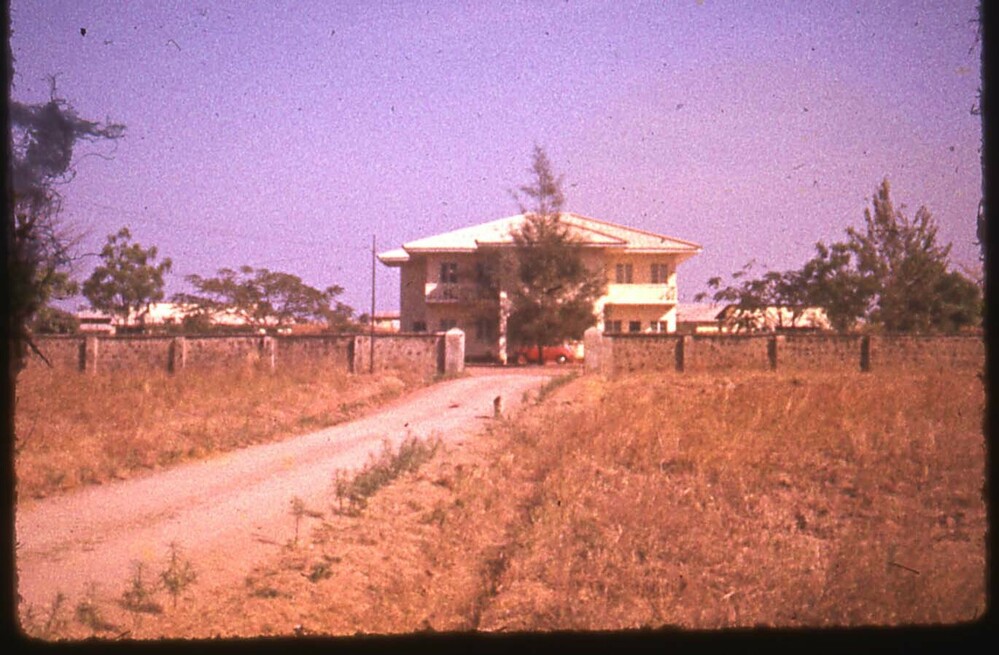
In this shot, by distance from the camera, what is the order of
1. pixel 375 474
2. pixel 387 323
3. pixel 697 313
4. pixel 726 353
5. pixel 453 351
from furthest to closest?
1. pixel 387 323
2. pixel 697 313
3. pixel 726 353
4. pixel 453 351
5. pixel 375 474

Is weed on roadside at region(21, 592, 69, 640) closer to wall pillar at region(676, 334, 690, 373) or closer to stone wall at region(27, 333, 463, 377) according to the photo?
stone wall at region(27, 333, 463, 377)

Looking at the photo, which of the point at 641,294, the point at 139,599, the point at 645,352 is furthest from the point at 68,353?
the point at 641,294

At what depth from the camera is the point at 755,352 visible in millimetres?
24500

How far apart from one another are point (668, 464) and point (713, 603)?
4.72 metres

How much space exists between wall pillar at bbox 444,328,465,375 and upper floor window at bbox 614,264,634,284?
49.1 ft

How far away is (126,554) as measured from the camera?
6004mm

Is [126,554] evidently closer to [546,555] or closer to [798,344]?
[546,555]

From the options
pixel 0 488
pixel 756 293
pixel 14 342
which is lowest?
pixel 0 488

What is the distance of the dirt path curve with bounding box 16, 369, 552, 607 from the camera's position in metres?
5.63

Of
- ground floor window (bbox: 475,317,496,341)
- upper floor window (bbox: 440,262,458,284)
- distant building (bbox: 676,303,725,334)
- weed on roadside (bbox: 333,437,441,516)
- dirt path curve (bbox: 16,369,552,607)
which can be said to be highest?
upper floor window (bbox: 440,262,458,284)

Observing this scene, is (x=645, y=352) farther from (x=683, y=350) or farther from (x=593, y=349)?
(x=593, y=349)

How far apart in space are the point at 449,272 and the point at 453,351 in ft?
40.6

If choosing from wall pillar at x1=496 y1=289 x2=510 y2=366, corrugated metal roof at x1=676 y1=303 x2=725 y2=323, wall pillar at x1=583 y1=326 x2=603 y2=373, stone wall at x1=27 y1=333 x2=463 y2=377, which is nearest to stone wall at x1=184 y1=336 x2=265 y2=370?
stone wall at x1=27 y1=333 x2=463 y2=377

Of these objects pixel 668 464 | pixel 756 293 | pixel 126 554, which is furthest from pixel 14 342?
pixel 756 293
